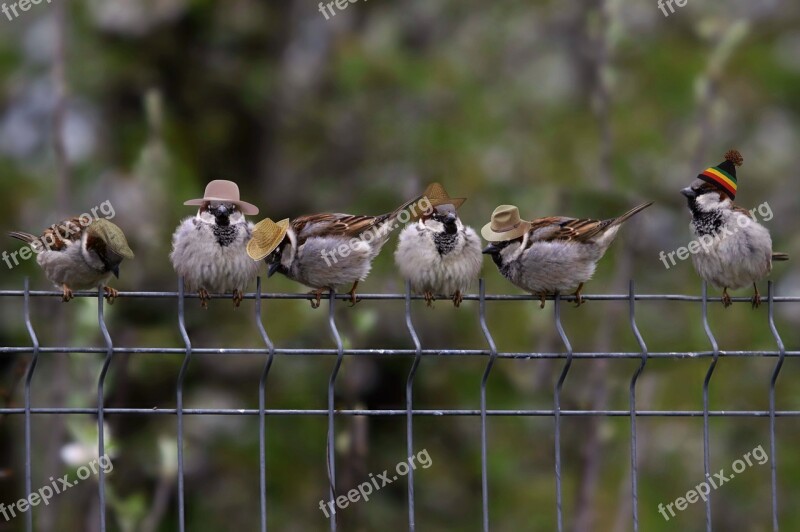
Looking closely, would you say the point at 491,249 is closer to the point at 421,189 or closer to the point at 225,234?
the point at 225,234

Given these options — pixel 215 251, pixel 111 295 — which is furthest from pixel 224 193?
pixel 111 295

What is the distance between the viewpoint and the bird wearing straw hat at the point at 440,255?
5.61 meters

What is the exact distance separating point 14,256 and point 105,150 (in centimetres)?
153

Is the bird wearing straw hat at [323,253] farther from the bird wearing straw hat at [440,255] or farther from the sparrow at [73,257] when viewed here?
the sparrow at [73,257]

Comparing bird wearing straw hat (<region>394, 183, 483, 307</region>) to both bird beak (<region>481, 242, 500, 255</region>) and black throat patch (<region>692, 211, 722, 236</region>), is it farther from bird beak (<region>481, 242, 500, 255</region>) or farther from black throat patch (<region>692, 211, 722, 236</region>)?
black throat patch (<region>692, 211, 722, 236</region>)

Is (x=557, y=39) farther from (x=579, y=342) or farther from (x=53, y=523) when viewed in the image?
(x=53, y=523)

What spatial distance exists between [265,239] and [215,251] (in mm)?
656

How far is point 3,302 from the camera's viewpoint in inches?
308

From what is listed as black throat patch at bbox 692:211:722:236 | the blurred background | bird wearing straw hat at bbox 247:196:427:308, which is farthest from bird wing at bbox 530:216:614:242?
the blurred background

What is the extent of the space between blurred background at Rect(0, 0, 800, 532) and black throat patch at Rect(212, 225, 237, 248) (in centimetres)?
157

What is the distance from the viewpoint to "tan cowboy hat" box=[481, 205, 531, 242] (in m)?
5.37

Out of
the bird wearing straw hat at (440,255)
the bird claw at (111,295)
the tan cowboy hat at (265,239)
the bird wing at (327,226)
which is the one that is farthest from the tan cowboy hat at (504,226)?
the bird claw at (111,295)

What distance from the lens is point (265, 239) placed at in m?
4.82

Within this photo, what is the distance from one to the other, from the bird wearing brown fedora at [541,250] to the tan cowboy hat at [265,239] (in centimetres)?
105
